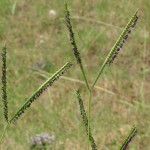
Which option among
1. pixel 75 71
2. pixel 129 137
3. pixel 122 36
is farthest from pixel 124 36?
pixel 75 71

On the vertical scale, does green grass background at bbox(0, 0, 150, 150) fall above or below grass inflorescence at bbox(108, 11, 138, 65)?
below

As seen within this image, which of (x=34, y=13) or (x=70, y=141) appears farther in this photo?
(x=34, y=13)

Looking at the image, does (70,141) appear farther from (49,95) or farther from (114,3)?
(114,3)

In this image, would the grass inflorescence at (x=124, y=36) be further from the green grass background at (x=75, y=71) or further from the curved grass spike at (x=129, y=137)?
the green grass background at (x=75, y=71)

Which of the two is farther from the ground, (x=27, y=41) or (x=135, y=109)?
(x=135, y=109)

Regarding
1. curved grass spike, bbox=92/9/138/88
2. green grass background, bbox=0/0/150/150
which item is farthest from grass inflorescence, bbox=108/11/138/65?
green grass background, bbox=0/0/150/150

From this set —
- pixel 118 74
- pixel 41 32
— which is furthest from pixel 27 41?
pixel 118 74

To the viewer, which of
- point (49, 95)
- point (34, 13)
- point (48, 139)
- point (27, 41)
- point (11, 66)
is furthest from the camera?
point (34, 13)

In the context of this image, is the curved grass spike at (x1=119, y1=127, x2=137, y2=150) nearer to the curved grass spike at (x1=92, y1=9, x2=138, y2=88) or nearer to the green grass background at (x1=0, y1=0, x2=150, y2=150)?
the curved grass spike at (x1=92, y1=9, x2=138, y2=88)
